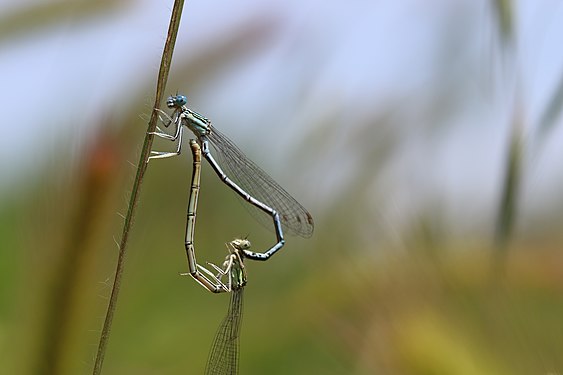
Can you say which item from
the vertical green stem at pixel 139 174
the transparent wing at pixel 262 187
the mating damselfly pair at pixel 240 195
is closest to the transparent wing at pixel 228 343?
the mating damselfly pair at pixel 240 195

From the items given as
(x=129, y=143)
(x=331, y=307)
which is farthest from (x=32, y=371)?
(x=331, y=307)

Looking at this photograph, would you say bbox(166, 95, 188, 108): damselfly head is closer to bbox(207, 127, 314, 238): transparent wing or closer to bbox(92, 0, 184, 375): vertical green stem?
bbox(207, 127, 314, 238): transparent wing

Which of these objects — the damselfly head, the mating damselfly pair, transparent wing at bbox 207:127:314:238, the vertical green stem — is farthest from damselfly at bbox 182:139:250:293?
the vertical green stem

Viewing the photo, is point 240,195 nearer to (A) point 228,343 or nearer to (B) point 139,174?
(A) point 228,343

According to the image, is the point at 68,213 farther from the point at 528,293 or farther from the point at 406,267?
the point at 528,293

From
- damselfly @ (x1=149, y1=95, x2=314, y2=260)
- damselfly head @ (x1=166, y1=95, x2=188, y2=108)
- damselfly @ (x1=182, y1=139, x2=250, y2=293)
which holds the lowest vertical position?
damselfly @ (x1=182, y1=139, x2=250, y2=293)
